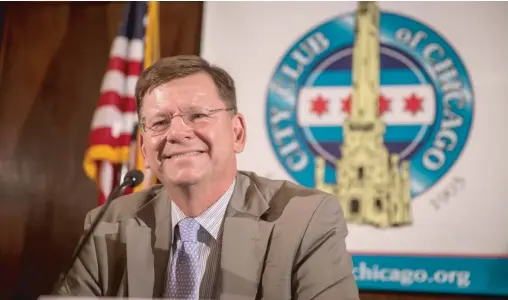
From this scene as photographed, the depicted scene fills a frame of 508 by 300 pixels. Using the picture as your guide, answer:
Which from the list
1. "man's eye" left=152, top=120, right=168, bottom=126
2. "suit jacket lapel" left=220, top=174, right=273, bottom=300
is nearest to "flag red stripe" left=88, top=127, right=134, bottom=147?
"man's eye" left=152, top=120, right=168, bottom=126

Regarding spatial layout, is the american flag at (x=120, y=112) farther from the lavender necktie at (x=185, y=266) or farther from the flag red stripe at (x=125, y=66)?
the lavender necktie at (x=185, y=266)

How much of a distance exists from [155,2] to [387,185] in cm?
107

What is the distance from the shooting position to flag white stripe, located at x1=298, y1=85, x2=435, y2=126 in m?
1.69

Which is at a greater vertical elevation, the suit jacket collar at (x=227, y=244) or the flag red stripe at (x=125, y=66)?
the flag red stripe at (x=125, y=66)

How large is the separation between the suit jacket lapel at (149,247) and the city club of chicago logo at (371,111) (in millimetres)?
483

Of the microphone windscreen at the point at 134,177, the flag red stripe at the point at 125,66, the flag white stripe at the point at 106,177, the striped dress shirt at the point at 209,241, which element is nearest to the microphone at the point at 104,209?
the microphone windscreen at the point at 134,177

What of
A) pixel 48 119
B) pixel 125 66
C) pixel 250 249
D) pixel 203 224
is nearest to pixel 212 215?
pixel 203 224

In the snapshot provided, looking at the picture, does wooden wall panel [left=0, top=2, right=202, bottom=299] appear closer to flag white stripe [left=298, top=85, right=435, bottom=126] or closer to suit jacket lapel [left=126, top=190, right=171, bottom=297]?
suit jacket lapel [left=126, top=190, right=171, bottom=297]

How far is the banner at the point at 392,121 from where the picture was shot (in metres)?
Answer: 1.60

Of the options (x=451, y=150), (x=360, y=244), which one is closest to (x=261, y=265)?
(x=360, y=244)

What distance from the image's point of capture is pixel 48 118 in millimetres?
1892

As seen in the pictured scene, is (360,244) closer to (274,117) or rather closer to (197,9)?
(274,117)

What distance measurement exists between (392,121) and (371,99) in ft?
0.33

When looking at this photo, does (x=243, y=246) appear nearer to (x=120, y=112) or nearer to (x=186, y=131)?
(x=186, y=131)
